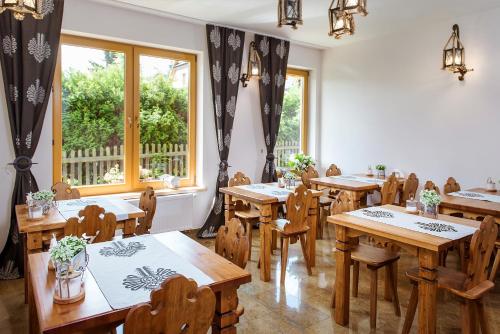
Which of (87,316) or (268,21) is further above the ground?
(268,21)

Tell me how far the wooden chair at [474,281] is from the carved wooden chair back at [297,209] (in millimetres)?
1197

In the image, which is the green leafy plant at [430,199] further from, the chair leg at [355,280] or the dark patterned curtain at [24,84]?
the dark patterned curtain at [24,84]

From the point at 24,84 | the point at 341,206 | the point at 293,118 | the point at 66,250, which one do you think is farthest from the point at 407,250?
the point at 293,118

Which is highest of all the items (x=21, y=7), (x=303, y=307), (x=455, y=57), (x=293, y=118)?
(x=455, y=57)

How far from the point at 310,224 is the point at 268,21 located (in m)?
2.59

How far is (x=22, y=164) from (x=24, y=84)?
748 mm

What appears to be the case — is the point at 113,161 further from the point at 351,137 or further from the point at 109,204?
the point at 351,137

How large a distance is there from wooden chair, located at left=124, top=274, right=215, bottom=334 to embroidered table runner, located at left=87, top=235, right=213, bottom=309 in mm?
220

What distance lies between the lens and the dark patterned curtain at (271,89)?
530 centimetres

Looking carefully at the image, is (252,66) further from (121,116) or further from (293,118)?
(121,116)

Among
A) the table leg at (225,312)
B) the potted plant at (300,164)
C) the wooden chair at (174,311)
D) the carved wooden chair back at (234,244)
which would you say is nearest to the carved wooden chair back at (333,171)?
the potted plant at (300,164)

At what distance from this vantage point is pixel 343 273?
8.40 feet

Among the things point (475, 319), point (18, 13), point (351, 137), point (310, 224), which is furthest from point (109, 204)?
point (351, 137)

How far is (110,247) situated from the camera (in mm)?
2102
